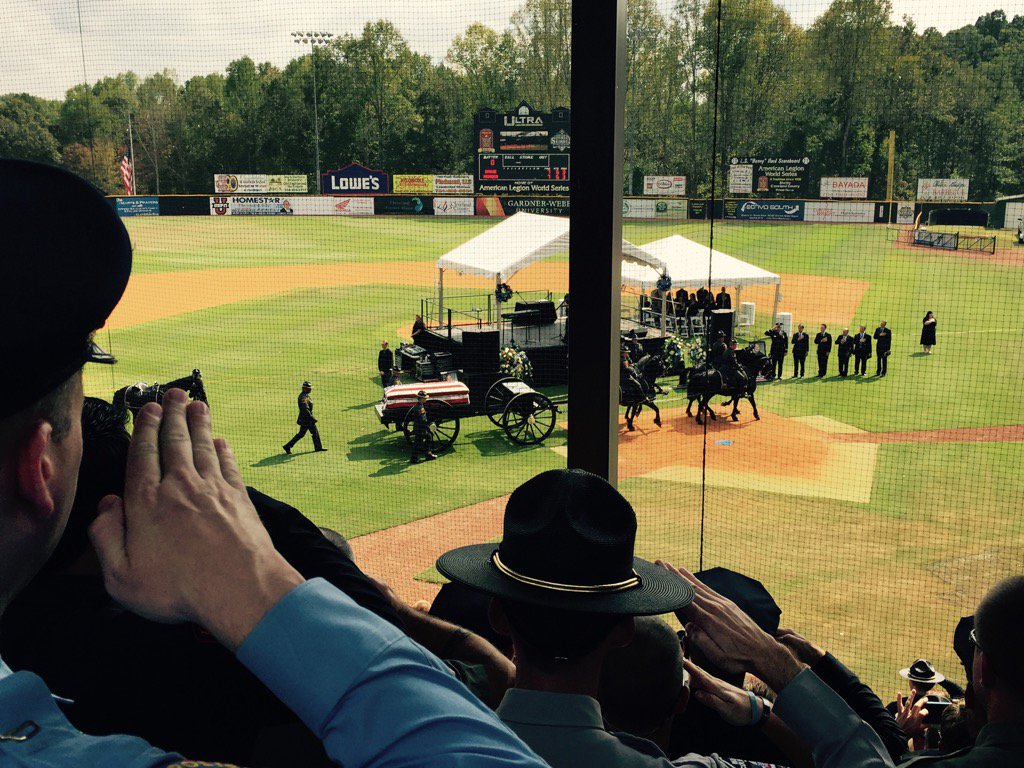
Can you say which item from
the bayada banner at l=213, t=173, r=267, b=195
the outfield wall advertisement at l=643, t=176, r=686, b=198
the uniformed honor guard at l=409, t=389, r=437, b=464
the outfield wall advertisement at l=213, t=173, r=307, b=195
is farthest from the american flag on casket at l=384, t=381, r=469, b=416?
the outfield wall advertisement at l=643, t=176, r=686, b=198

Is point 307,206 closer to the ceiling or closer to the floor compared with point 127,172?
closer to the floor

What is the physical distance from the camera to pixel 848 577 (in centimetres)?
535

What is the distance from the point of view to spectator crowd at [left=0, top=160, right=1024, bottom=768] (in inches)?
14.8

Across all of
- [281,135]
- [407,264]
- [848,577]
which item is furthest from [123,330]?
[848,577]

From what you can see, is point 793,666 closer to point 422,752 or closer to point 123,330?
point 422,752

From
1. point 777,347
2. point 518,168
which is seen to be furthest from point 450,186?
point 777,347

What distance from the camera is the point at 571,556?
109cm

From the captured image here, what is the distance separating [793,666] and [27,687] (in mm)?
1048

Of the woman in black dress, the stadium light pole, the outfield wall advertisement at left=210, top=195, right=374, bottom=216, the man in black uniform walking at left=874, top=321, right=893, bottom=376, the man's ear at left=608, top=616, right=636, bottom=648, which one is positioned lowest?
the man in black uniform walking at left=874, top=321, right=893, bottom=376

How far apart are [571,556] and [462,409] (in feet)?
24.0

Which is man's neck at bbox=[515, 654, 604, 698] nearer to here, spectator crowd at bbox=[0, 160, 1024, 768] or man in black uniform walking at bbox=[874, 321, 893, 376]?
spectator crowd at bbox=[0, 160, 1024, 768]

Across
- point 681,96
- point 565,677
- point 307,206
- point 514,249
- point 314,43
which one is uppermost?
point 314,43

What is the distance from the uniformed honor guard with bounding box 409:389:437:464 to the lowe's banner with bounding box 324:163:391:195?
6.23ft

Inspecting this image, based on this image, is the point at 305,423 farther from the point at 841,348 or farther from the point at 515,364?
the point at 841,348
